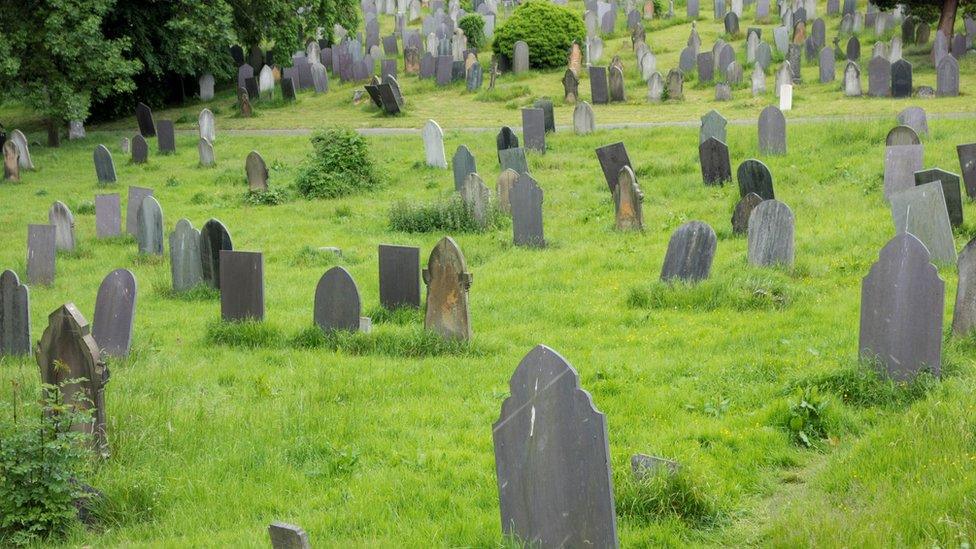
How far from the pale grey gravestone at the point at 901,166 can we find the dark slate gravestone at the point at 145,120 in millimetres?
19414

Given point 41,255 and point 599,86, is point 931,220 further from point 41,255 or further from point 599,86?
point 599,86

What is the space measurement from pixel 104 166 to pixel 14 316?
38.8 ft

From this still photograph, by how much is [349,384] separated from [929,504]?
13.9ft

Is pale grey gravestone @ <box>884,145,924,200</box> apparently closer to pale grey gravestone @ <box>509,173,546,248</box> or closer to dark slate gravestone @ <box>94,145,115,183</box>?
pale grey gravestone @ <box>509,173,546,248</box>

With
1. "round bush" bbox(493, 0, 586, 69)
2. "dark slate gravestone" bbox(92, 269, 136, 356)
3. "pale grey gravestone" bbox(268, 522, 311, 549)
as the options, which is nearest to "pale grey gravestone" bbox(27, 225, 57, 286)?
"dark slate gravestone" bbox(92, 269, 136, 356)

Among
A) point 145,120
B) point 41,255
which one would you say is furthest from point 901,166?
point 145,120

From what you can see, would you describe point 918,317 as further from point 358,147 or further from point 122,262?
point 358,147

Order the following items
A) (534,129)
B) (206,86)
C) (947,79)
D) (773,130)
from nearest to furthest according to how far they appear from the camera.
Result: (773,130) → (534,129) → (947,79) → (206,86)

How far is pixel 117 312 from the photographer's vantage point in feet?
30.1

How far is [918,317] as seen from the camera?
280 inches

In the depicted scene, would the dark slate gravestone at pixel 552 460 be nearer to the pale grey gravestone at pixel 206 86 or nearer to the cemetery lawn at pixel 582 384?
the cemetery lawn at pixel 582 384

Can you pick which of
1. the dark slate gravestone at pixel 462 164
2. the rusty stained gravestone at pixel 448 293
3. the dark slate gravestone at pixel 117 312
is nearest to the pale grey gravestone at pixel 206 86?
the dark slate gravestone at pixel 462 164

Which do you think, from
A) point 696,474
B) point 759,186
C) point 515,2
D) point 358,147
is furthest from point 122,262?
point 515,2

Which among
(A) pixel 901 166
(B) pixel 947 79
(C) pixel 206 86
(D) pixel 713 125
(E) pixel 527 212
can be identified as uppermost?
(C) pixel 206 86
